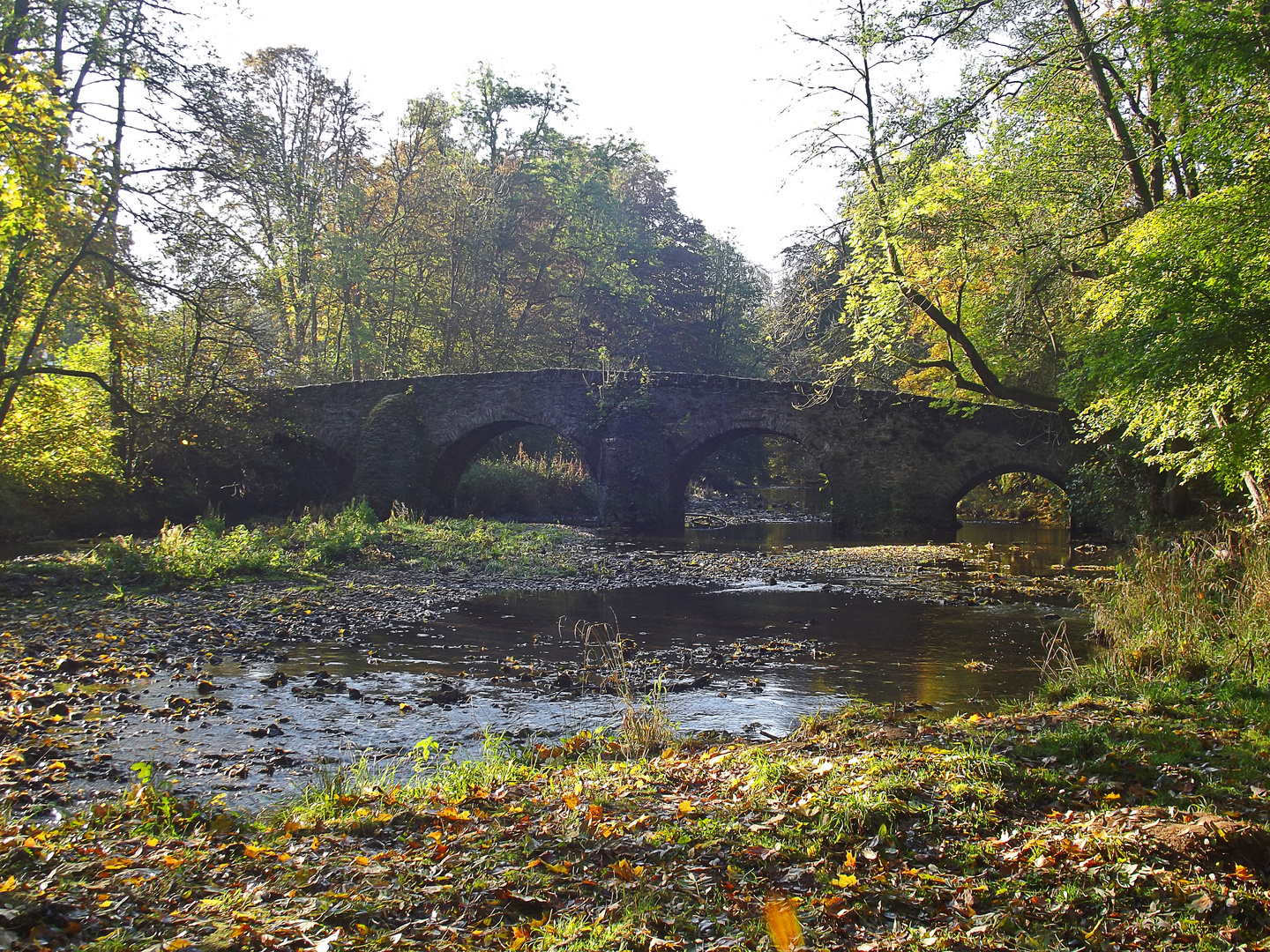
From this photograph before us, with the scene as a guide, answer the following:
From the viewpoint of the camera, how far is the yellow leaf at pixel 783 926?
2.85 m

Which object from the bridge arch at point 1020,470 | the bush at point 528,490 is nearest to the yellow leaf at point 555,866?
the bridge arch at point 1020,470

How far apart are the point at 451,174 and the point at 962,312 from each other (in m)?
20.6

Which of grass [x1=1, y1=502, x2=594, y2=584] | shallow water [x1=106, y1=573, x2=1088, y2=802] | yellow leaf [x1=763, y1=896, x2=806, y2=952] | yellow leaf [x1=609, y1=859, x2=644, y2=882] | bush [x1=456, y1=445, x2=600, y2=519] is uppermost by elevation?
bush [x1=456, y1=445, x2=600, y2=519]

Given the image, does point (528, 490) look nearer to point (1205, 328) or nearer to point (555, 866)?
point (1205, 328)

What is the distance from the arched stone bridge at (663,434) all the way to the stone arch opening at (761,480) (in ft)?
23.0

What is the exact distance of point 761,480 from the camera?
43.9 m

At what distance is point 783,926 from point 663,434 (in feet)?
67.5

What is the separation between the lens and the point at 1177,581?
790 centimetres

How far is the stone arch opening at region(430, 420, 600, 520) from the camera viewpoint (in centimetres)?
2484

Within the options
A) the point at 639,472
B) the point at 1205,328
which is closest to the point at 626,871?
the point at 1205,328

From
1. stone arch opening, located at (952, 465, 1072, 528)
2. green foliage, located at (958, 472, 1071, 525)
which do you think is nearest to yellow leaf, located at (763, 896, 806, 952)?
stone arch opening, located at (952, 465, 1072, 528)

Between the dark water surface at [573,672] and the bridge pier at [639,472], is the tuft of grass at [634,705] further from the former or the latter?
the bridge pier at [639,472]

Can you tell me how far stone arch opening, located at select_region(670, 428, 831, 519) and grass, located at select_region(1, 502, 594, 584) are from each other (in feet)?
46.9

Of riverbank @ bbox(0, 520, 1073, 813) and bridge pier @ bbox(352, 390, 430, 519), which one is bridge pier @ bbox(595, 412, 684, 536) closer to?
bridge pier @ bbox(352, 390, 430, 519)
